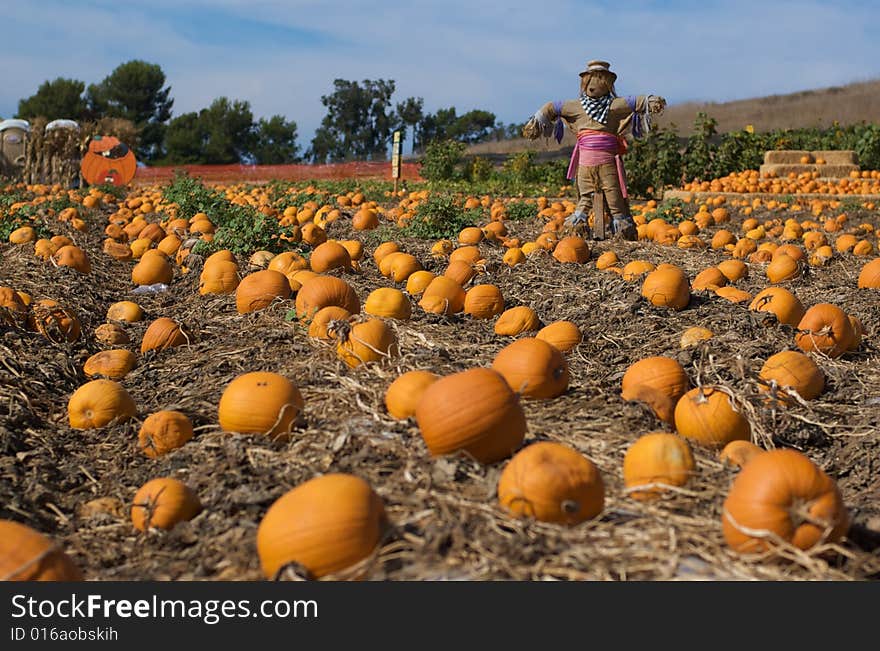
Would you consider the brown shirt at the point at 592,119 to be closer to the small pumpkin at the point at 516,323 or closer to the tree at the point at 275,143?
the small pumpkin at the point at 516,323

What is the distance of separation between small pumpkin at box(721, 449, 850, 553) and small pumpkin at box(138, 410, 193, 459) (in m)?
2.81

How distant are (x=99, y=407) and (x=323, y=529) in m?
2.62

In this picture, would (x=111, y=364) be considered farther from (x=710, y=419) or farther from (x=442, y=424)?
(x=710, y=419)

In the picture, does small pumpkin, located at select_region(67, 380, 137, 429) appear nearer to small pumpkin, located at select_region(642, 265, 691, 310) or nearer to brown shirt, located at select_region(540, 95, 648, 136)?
small pumpkin, located at select_region(642, 265, 691, 310)

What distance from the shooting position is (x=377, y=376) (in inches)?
184

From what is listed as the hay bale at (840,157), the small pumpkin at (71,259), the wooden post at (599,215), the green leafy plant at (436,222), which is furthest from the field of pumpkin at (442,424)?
the hay bale at (840,157)

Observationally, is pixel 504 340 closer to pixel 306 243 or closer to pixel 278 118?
pixel 306 243

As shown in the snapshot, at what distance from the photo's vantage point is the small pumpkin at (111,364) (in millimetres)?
5832

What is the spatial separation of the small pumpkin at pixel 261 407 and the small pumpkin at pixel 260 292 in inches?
105

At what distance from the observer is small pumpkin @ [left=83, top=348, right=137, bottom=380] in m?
5.83

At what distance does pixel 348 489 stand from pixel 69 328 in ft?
15.0

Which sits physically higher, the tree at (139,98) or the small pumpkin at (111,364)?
the tree at (139,98)

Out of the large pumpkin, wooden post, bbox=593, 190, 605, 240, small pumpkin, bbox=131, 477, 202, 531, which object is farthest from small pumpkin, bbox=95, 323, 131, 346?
the large pumpkin

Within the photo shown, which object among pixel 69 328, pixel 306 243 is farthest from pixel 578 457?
pixel 306 243
